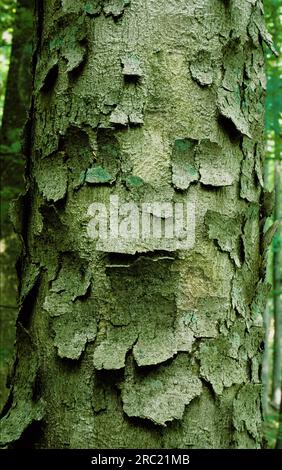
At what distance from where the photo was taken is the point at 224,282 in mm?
1046

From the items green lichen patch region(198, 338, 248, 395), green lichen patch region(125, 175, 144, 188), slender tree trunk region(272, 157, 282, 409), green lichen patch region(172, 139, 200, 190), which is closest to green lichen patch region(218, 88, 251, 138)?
green lichen patch region(172, 139, 200, 190)

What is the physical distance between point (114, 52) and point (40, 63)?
246 mm

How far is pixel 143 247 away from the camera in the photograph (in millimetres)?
994

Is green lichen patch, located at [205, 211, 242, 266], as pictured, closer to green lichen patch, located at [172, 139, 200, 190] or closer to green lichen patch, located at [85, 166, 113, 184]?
green lichen patch, located at [172, 139, 200, 190]

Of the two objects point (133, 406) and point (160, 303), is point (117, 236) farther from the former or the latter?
point (133, 406)

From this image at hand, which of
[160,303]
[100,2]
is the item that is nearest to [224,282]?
[160,303]

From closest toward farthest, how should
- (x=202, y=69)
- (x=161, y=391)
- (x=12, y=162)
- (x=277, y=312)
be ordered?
(x=161, y=391), (x=202, y=69), (x=12, y=162), (x=277, y=312)

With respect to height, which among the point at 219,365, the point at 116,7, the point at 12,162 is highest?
the point at 12,162

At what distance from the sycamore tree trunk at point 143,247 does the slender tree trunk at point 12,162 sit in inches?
121

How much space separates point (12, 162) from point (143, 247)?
391 cm

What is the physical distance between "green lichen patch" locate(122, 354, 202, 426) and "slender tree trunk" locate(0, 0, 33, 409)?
325cm

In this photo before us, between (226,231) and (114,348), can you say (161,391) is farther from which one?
(226,231)

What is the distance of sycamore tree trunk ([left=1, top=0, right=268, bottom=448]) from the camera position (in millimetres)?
968

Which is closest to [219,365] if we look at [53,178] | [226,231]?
[226,231]
